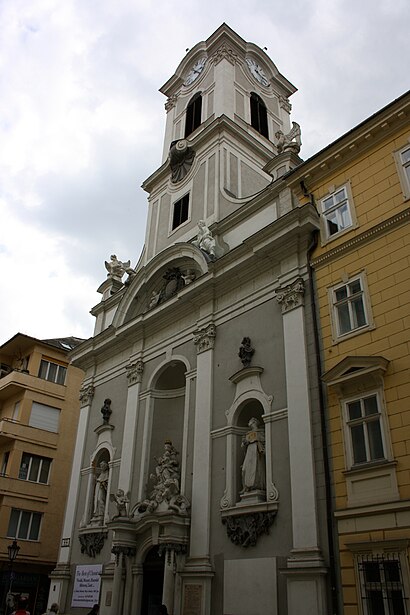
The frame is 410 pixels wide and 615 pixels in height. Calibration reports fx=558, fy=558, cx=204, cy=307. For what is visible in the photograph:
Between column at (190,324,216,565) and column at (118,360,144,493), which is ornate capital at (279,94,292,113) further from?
column at (118,360,144,493)

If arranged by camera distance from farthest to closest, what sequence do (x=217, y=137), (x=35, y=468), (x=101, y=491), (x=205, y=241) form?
(x=35, y=468) < (x=217, y=137) < (x=101, y=491) < (x=205, y=241)

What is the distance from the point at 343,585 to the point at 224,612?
3.67 metres

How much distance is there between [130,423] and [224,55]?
59.6 ft

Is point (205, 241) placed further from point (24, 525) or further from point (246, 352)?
point (24, 525)

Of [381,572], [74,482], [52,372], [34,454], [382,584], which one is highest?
[52,372]

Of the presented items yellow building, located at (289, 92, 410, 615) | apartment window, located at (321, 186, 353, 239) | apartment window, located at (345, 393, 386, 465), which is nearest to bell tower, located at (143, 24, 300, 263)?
apartment window, located at (321, 186, 353, 239)

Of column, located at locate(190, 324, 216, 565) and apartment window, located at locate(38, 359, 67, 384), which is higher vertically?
apartment window, located at locate(38, 359, 67, 384)

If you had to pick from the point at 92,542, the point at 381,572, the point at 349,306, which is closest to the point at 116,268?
the point at 92,542

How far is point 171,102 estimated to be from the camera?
97.5ft

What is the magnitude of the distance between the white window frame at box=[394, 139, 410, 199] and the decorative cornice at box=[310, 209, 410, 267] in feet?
1.99

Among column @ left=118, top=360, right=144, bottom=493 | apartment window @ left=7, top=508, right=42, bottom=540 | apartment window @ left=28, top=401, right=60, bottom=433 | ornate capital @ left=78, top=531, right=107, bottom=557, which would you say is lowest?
ornate capital @ left=78, top=531, right=107, bottom=557

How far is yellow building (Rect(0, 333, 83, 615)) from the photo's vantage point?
25984 mm

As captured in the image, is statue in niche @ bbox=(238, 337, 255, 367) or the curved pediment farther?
the curved pediment

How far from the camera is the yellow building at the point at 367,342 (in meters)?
10.8
